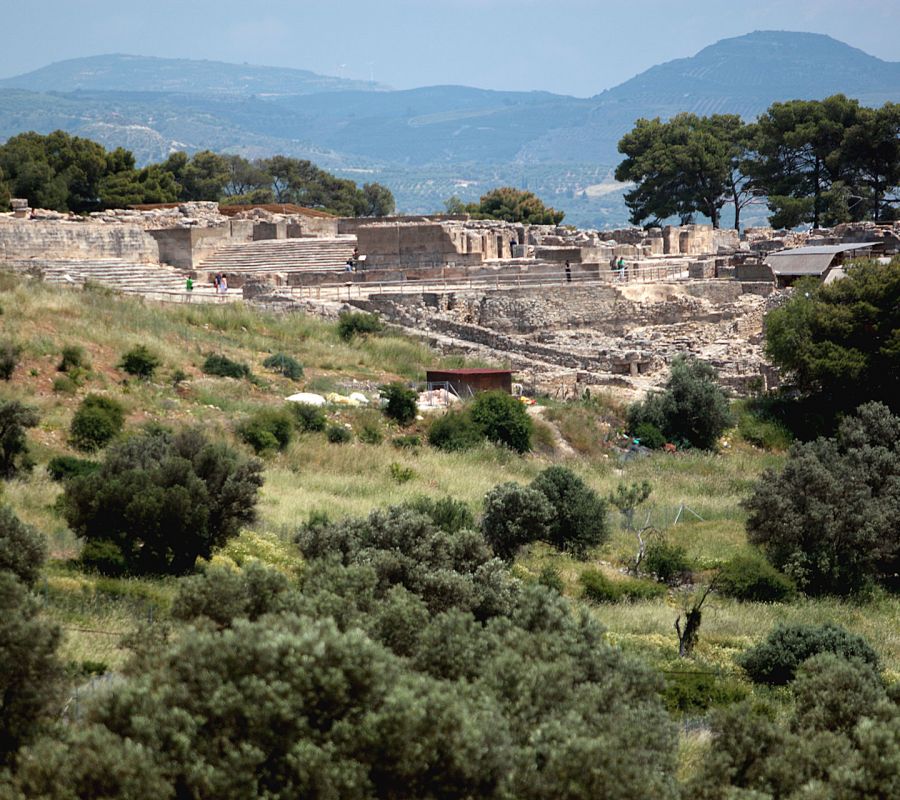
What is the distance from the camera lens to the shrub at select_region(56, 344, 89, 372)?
804 inches

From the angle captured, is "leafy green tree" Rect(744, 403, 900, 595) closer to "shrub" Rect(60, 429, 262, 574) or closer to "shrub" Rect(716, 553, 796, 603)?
"shrub" Rect(716, 553, 796, 603)

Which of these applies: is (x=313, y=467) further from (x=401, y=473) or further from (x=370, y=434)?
(x=370, y=434)

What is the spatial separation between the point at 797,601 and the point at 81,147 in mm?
34552

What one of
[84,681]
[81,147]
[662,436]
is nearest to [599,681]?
[84,681]

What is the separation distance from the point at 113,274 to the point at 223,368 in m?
10.0

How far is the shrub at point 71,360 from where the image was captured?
804 inches

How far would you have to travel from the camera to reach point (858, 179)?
4919 centimetres

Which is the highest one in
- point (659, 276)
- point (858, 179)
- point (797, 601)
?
point (858, 179)

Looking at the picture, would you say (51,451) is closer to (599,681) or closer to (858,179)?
(599,681)

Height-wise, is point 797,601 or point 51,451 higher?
point 51,451

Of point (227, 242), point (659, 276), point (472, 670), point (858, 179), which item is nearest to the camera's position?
point (472, 670)

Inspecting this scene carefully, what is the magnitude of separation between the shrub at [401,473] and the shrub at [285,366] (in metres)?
4.56

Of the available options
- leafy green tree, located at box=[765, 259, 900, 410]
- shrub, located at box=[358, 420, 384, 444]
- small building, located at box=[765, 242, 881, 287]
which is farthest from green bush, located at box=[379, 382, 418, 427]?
small building, located at box=[765, 242, 881, 287]

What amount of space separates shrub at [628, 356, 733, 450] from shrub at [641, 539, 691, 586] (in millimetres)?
6953
